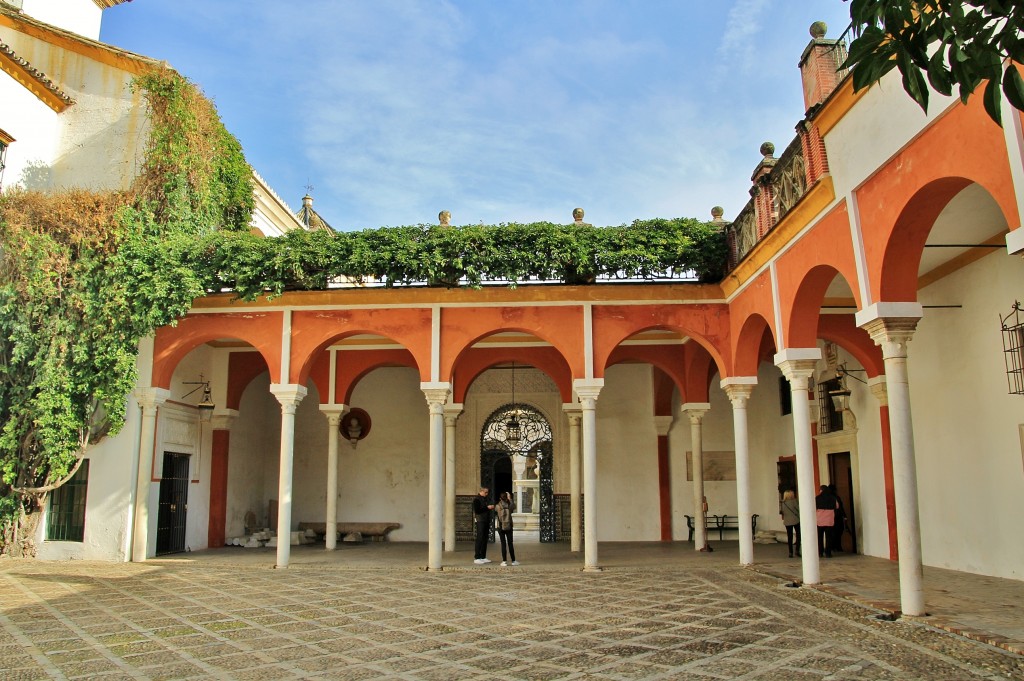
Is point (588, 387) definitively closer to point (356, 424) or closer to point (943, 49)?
point (356, 424)

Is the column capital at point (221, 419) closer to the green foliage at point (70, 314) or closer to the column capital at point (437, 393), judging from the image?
the green foliage at point (70, 314)

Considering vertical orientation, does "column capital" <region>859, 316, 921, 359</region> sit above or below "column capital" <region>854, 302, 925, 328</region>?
below

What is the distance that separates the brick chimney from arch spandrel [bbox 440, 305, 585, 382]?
4.83 metres

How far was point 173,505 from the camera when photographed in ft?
45.3

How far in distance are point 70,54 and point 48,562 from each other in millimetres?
9311

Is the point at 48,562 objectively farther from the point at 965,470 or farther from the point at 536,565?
the point at 965,470

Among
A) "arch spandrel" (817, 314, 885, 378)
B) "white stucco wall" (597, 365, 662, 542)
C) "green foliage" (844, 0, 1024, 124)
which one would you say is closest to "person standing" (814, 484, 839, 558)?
"arch spandrel" (817, 314, 885, 378)

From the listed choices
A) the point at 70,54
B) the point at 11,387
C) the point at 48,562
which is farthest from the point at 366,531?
the point at 70,54

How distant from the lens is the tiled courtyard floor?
210 inches

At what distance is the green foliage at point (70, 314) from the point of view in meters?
11.7

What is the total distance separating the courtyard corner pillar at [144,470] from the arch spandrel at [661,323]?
7084mm

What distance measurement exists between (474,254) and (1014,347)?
6757 millimetres

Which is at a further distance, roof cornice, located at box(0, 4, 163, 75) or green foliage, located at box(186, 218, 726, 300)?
roof cornice, located at box(0, 4, 163, 75)

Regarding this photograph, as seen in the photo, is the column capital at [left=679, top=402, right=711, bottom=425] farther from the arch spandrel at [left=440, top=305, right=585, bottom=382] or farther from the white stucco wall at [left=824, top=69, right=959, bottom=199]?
the white stucco wall at [left=824, top=69, right=959, bottom=199]
